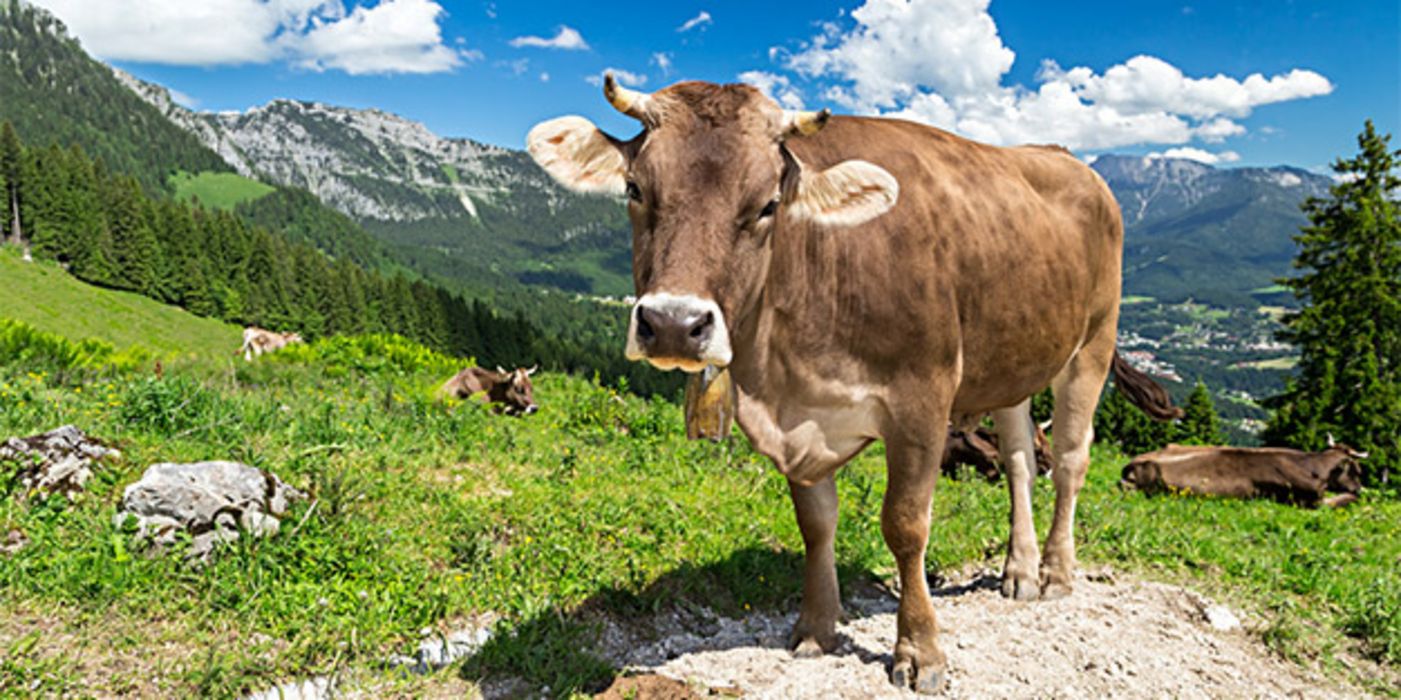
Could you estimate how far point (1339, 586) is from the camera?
6.84m

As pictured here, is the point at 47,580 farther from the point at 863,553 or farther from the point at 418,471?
the point at 863,553

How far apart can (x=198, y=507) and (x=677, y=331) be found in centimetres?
393

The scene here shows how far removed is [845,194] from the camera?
12.3 ft

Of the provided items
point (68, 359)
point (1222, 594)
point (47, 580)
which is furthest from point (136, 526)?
point (68, 359)

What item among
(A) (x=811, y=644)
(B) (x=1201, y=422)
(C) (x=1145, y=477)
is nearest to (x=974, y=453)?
(C) (x=1145, y=477)

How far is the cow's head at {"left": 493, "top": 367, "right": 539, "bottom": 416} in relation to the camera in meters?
13.8

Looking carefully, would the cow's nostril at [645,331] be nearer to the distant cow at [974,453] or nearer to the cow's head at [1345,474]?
the distant cow at [974,453]

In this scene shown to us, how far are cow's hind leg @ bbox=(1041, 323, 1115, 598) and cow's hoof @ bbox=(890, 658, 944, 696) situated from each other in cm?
213

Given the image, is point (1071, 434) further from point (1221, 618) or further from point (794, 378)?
point (794, 378)

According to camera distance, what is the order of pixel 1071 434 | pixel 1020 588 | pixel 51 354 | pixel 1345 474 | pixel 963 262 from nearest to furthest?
pixel 963 262 → pixel 1020 588 → pixel 1071 434 → pixel 51 354 → pixel 1345 474

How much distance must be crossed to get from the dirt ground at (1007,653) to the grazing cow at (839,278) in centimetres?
29

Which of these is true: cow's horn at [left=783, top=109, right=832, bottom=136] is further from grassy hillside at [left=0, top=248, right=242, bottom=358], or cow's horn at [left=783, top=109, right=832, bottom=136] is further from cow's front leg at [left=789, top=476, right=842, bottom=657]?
grassy hillside at [left=0, top=248, right=242, bottom=358]

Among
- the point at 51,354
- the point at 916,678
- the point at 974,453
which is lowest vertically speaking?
the point at 974,453

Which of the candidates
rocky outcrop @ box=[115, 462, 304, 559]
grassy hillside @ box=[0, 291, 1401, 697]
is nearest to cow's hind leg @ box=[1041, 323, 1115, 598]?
grassy hillside @ box=[0, 291, 1401, 697]
